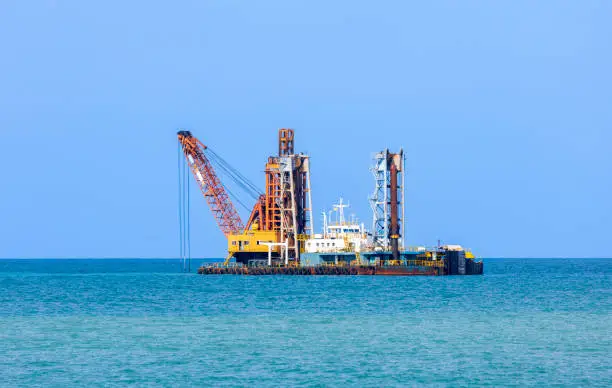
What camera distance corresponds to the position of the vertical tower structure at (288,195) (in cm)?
11239

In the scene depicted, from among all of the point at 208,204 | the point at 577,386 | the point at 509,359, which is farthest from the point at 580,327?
the point at 208,204

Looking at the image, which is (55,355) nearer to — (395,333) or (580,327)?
(395,333)

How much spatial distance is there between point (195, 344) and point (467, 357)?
11670 mm

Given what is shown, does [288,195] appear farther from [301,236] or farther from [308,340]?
[308,340]

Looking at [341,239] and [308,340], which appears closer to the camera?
[308,340]

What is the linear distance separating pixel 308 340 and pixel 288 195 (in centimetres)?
6499

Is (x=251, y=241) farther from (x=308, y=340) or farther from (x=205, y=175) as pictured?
(x=308, y=340)

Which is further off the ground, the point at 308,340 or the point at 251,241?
the point at 251,241

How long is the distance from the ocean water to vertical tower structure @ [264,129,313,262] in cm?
3121

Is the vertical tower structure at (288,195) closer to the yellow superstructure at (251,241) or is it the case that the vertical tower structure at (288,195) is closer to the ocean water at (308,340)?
the yellow superstructure at (251,241)

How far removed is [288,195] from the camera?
11362cm

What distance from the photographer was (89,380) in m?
38.2

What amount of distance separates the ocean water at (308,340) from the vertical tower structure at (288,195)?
31.2 metres

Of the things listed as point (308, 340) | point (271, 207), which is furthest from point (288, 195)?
point (308, 340)
